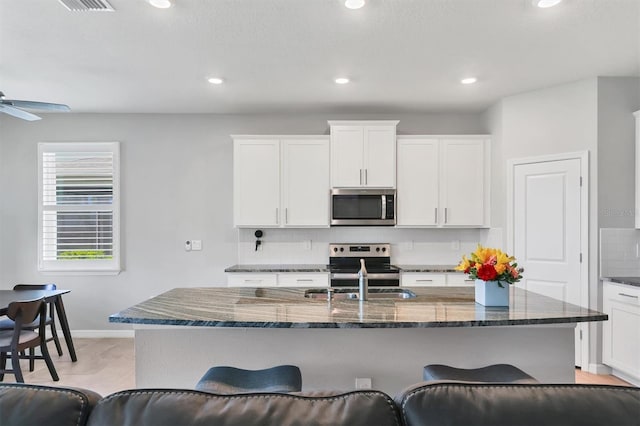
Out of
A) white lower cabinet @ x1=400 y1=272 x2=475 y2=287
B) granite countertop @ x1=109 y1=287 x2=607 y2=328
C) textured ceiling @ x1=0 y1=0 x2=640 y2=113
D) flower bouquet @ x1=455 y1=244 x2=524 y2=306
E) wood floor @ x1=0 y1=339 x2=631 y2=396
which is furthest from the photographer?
white lower cabinet @ x1=400 y1=272 x2=475 y2=287

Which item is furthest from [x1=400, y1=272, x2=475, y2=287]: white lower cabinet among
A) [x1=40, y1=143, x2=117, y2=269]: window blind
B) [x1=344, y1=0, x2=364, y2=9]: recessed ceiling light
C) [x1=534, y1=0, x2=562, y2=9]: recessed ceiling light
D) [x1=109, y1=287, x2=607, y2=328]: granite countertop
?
[x1=40, y1=143, x2=117, y2=269]: window blind

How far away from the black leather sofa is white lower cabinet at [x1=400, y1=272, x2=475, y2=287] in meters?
3.25

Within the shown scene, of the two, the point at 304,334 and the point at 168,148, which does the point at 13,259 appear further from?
the point at 304,334

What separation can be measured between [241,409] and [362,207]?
A: 11.6ft

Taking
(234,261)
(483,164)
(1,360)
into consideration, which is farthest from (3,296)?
(483,164)

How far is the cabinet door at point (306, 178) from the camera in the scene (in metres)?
4.38

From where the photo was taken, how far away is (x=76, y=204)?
187 inches

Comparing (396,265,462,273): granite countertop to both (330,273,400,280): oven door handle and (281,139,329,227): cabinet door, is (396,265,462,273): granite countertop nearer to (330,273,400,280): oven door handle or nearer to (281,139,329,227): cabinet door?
(330,273,400,280): oven door handle

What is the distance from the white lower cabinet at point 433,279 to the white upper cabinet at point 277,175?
1.05 meters

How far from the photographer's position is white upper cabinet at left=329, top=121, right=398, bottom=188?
4.32 m

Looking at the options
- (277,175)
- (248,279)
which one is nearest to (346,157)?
(277,175)

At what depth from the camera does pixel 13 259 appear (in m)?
4.74

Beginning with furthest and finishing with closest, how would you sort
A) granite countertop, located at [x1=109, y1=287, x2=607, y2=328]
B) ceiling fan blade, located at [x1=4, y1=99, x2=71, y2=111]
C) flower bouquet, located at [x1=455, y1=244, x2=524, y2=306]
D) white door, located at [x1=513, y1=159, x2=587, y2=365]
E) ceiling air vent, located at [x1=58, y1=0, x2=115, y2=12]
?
white door, located at [x1=513, y1=159, x2=587, y2=365], ceiling fan blade, located at [x1=4, y1=99, x2=71, y2=111], ceiling air vent, located at [x1=58, y1=0, x2=115, y2=12], flower bouquet, located at [x1=455, y1=244, x2=524, y2=306], granite countertop, located at [x1=109, y1=287, x2=607, y2=328]

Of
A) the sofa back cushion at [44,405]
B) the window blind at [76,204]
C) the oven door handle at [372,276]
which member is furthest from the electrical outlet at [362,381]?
the window blind at [76,204]
